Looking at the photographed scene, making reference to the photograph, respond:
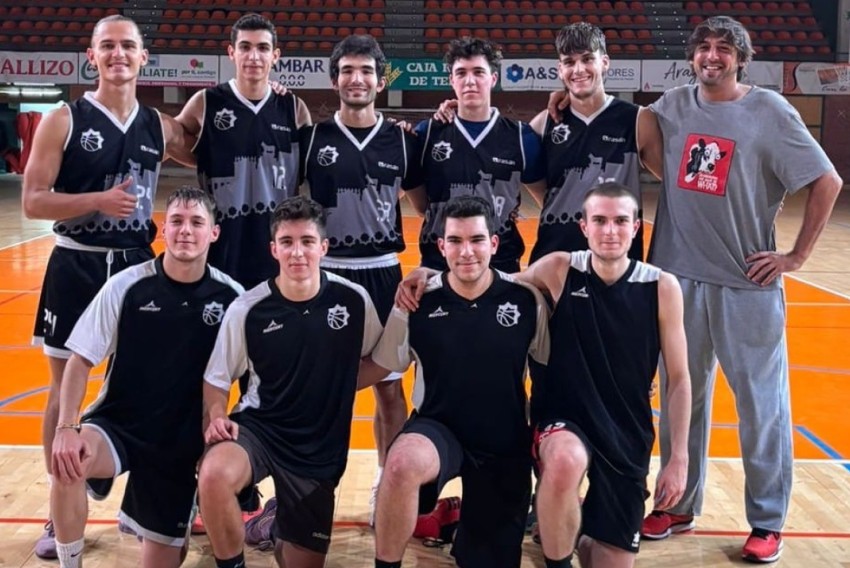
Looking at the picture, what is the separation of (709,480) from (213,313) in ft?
7.62

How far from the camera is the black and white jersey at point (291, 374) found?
3.20 m

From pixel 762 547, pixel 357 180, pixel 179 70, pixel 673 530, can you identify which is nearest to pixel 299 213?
pixel 357 180

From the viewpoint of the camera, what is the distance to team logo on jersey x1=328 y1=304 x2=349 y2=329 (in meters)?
3.30

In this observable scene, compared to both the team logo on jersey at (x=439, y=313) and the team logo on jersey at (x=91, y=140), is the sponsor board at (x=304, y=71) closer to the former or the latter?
the team logo on jersey at (x=91, y=140)

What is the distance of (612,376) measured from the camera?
10.6 ft

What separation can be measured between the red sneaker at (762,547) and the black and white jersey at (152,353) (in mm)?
1956

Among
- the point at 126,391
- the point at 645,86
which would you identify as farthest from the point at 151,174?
the point at 645,86

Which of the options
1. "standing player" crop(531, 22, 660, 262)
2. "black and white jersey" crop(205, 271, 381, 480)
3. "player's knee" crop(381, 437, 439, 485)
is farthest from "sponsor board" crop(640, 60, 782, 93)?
"player's knee" crop(381, 437, 439, 485)

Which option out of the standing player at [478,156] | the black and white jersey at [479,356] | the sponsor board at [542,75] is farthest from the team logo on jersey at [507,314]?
the sponsor board at [542,75]

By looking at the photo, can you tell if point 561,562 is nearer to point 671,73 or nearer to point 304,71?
point 304,71

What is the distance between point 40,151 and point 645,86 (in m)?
16.7

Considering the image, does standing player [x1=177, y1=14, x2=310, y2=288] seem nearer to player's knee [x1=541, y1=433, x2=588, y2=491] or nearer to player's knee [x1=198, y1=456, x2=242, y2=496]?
player's knee [x1=198, y1=456, x2=242, y2=496]

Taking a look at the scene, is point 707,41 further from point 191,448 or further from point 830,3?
point 830,3

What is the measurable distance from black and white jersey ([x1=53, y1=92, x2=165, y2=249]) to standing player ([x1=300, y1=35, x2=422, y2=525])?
66 centimetres
